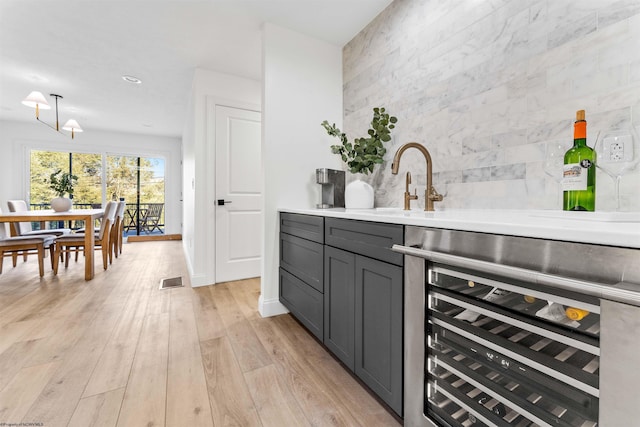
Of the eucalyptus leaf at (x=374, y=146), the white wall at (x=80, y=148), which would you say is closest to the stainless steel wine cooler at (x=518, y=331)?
the eucalyptus leaf at (x=374, y=146)

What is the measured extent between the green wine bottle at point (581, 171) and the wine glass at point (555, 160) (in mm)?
103

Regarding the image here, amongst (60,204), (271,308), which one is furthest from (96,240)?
(271,308)

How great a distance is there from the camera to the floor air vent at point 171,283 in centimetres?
Answer: 320

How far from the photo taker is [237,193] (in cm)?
343

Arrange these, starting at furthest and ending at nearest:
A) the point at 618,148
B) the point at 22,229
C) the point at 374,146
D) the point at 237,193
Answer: the point at 22,229 → the point at 237,193 → the point at 374,146 → the point at 618,148

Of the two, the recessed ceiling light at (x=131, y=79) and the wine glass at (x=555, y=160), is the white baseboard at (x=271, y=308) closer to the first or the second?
the wine glass at (x=555, y=160)

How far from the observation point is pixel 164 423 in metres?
1.21

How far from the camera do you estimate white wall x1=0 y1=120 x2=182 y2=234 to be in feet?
17.9

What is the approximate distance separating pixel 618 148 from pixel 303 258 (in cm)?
164

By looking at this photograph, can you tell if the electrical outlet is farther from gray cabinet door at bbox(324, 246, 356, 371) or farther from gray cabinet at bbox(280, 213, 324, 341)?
gray cabinet at bbox(280, 213, 324, 341)

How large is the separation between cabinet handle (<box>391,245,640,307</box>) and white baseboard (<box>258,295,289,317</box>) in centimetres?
174

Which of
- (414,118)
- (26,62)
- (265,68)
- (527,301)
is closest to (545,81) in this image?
(414,118)

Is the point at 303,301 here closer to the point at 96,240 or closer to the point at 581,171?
the point at 581,171

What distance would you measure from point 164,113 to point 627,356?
19.6 feet
